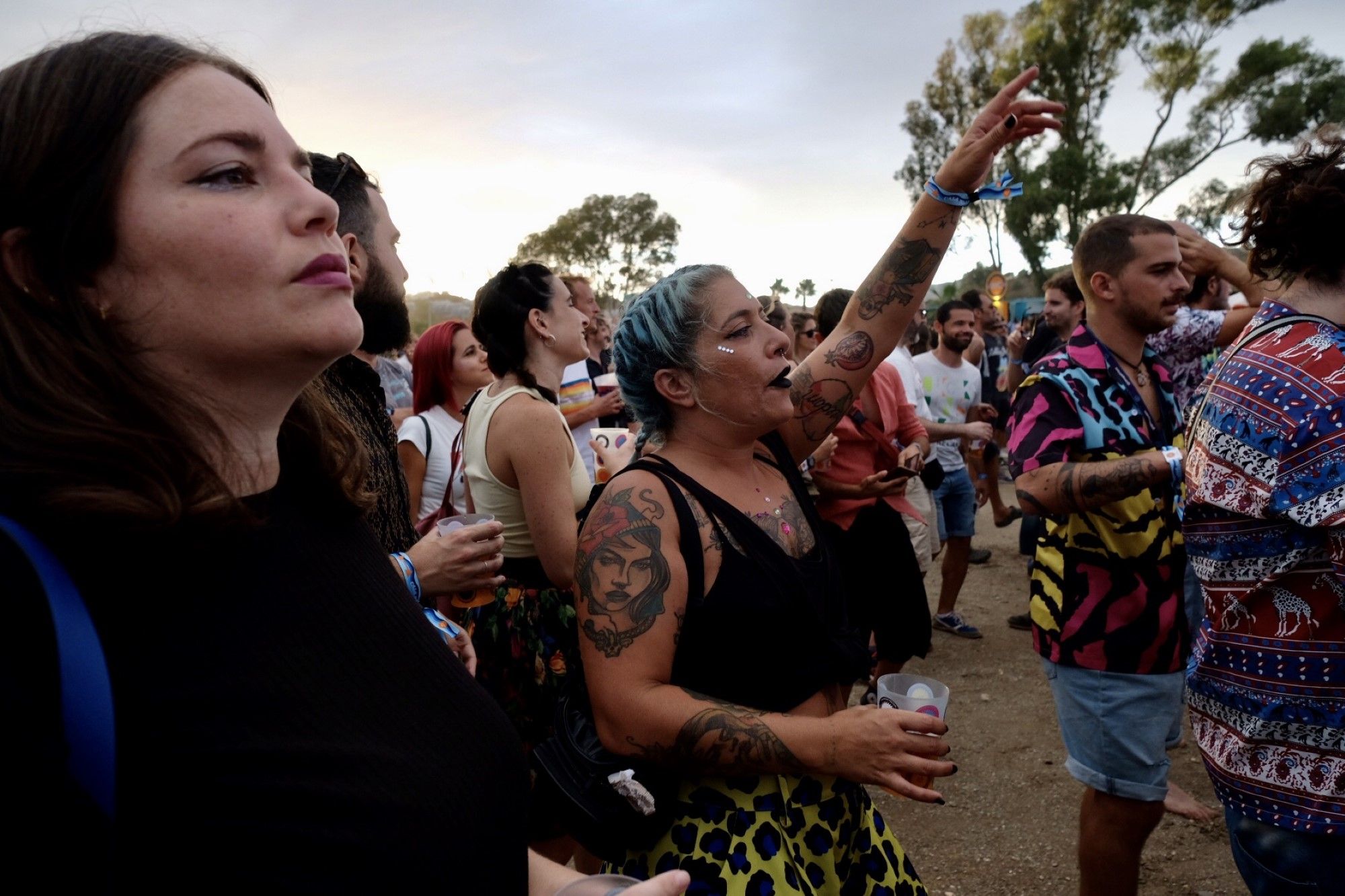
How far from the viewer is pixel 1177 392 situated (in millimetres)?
5246

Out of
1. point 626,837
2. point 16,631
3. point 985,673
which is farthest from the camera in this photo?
point 985,673

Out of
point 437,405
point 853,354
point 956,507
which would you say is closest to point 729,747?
point 853,354

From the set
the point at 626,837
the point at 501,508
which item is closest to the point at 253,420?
the point at 626,837

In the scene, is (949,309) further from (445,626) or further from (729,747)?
(445,626)

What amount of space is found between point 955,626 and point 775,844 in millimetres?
5192

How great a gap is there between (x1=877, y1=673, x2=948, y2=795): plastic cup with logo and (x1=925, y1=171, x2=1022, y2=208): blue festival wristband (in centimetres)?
133

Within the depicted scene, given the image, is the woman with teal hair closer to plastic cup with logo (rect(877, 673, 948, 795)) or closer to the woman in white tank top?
plastic cup with logo (rect(877, 673, 948, 795))

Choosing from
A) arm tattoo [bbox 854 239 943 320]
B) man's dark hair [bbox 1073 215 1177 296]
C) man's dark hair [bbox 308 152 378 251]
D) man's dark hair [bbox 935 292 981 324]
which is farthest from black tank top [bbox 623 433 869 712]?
man's dark hair [bbox 935 292 981 324]

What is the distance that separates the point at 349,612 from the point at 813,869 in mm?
1227

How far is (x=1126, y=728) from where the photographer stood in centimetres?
283

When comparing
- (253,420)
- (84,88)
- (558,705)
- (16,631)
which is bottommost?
(558,705)

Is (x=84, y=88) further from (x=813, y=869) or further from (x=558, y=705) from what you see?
(x=813, y=869)

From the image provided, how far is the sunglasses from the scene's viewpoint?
8.24 ft

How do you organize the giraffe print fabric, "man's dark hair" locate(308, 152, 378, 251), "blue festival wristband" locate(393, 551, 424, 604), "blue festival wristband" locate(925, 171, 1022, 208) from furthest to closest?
"man's dark hair" locate(308, 152, 378, 251), "blue festival wristband" locate(925, 171, 1022, 208), the giraffe print fabric, "blue festival wristband" locate(393, 551, 424, 604)
